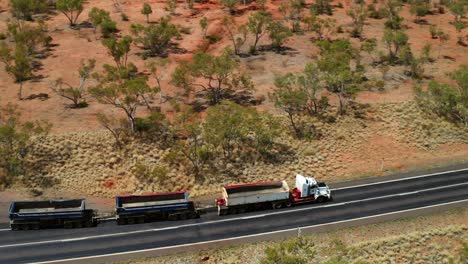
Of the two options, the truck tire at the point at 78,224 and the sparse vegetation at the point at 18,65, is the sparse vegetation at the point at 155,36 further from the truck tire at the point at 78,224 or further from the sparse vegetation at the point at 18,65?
the truck tire at the point at 78,224

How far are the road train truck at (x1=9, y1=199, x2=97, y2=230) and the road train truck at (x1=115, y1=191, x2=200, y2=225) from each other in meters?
2.96

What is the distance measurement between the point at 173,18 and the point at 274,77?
26.2 metres

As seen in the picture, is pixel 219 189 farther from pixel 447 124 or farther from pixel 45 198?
pixel 447 124

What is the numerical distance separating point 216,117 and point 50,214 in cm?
2021

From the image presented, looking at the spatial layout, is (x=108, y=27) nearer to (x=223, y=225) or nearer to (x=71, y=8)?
(x=71, y=8)

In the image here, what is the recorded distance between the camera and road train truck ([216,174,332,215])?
156 ft

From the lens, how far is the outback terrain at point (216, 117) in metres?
53.6

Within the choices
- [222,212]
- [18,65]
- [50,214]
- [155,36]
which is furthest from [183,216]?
[155,36]

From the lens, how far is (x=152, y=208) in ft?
150

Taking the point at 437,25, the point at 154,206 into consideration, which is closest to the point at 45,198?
the point at 154,206

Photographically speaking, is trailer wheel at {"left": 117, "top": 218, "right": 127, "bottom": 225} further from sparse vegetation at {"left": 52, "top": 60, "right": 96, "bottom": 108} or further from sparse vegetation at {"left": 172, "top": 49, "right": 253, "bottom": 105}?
sparse vegetation at {"left": 172, "top": 49, "right": 253, "bottom": 105}

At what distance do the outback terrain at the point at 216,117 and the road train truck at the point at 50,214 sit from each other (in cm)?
395

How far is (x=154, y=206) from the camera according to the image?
150 ft

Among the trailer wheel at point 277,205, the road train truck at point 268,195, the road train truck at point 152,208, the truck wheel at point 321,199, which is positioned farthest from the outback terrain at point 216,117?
the trailer wheel at point 277,205
